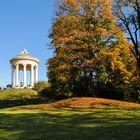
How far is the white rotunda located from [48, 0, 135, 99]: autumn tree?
1987 inches

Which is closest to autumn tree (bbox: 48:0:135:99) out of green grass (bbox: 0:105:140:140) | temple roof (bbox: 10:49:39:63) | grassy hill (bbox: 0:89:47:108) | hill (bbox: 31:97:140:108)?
hill (bbox: 31:97:140:108)

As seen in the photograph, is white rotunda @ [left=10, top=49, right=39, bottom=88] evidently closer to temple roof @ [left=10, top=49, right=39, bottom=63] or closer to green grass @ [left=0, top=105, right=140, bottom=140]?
temple roof @ [left=10, top=49, right=39, bottom=63]

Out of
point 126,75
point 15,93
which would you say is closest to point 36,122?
point 126,75

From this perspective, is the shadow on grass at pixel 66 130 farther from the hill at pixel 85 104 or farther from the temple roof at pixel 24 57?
the temple roof at pixel 24 57

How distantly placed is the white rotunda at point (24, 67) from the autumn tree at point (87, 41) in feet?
166

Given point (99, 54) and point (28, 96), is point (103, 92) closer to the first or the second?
point (99, 54)

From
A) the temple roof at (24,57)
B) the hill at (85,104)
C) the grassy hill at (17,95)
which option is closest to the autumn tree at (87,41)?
the hill at (85,104)

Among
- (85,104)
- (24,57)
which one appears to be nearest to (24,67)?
(24,57)

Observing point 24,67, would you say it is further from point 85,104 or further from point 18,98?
point 85,104

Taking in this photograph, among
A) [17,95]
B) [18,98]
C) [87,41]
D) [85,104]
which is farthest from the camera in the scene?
[17,95]

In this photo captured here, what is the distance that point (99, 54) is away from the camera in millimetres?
38656

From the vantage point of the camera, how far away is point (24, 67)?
93.2 meters

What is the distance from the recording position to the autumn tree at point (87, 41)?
38.6 m

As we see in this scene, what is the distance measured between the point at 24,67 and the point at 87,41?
55.6 meters
